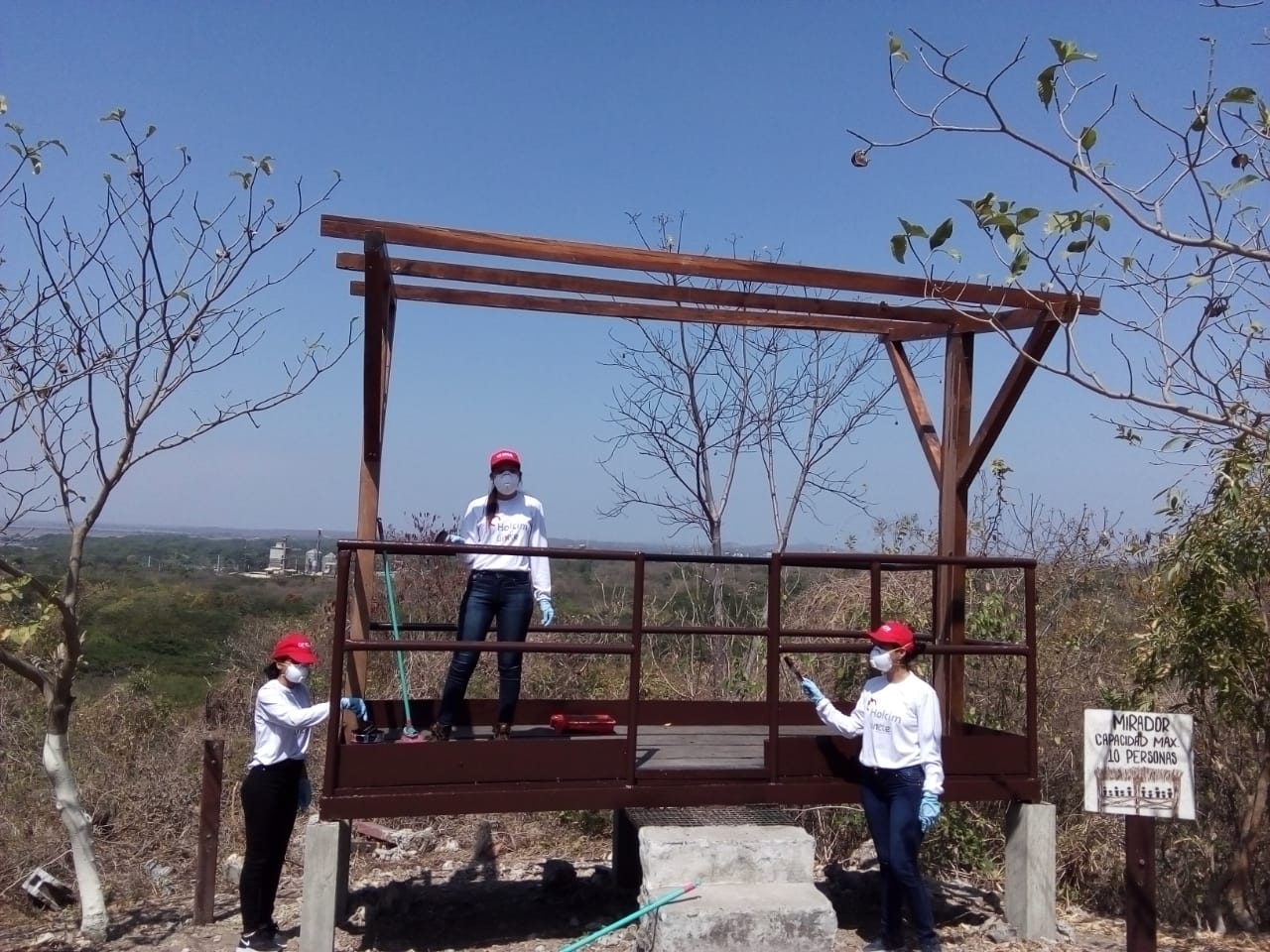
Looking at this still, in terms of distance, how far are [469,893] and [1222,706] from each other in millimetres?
4832

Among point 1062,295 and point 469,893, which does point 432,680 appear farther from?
point 1062,295

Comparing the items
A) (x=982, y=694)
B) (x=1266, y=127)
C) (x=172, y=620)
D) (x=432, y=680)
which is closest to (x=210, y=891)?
(x=432, y=680)

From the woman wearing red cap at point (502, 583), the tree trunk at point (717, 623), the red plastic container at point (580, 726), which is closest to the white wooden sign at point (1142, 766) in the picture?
the red plastic container at point (580, 726)

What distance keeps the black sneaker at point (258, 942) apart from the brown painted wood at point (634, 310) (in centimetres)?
354

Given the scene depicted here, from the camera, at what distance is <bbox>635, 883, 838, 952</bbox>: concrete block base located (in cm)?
542

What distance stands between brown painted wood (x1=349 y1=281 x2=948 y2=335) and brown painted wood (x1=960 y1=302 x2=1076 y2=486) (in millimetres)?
668

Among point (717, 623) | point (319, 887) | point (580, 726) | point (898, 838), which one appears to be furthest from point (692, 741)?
point (717, 623)

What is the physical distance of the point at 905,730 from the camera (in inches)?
240

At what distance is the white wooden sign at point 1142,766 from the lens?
533 cm

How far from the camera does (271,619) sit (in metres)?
13.7

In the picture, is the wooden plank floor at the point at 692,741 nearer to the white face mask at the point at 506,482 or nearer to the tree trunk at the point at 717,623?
the white face mask at the point at 506,482

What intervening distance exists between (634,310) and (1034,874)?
13.2 feet

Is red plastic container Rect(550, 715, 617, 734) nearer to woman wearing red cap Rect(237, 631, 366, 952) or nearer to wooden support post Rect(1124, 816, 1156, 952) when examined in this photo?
woman wearing red cap Rect(237, 631, 366, 952)

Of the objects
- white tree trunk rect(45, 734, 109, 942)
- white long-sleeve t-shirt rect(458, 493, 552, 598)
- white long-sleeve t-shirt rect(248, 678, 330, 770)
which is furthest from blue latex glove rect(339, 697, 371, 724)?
white tree trunk rect(45, 734, 109, 942)
